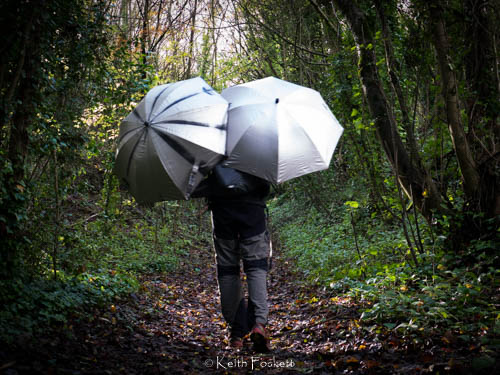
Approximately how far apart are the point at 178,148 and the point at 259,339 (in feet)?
6.46

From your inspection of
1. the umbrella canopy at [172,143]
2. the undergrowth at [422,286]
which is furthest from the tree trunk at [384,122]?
the umbrella canopy at [172,143]

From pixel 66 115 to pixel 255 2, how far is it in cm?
1027

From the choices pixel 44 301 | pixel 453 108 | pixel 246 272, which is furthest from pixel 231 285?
pixel 453 108

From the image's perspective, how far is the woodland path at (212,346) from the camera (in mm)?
2930

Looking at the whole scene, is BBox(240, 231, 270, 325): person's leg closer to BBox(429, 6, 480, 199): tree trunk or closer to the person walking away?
the person walking away

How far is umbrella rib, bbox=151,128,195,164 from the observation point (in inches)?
145

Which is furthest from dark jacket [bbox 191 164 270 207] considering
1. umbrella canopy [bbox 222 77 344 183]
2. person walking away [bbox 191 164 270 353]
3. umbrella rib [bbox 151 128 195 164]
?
umbrella rib [bbox 151 128 195 164]

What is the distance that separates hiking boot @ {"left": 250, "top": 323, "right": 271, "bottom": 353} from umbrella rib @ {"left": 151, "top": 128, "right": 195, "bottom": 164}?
5.67 feet

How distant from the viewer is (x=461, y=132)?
4773 mm

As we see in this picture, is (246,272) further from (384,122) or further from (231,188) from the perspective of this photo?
(384,122)

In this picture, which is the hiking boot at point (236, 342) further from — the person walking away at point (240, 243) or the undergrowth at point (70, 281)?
the undergrowth at point (70, 281)

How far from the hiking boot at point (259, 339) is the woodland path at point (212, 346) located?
0.28 feet

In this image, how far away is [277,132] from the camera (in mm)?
3881

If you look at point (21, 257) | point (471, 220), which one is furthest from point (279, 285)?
point (21, 257)
